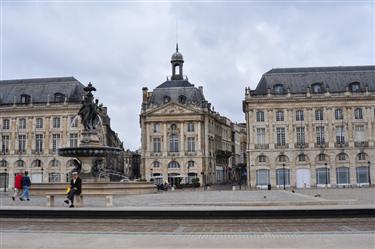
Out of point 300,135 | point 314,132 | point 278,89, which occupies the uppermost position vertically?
point 278,89

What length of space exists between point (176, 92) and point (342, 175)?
86.8ft

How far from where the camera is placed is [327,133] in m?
65.2

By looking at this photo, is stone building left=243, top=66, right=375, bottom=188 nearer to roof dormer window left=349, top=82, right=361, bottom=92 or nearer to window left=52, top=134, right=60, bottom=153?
roof dormer window left=349, top=82, right=361, bottom=92

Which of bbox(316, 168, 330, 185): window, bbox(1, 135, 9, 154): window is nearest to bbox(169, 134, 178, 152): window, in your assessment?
bbox(316, 168, 330, 185): window

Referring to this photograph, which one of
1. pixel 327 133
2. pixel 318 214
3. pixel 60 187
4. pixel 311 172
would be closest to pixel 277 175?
pixel 311 172

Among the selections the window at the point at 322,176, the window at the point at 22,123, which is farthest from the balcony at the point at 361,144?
the window at the point at 22,123

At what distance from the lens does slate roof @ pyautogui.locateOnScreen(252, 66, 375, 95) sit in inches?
2611

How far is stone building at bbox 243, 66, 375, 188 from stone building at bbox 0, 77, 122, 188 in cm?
2542

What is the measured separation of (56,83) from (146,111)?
14005 millimetres

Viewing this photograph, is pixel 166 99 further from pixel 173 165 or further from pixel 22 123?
pixel 22 123

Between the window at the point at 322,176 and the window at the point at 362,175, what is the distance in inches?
148

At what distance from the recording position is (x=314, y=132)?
65500 millimetres

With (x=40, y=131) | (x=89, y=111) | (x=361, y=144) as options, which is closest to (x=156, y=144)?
(x=40, y=131)

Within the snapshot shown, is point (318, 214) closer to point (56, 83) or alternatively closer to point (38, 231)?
point (38, 231)
